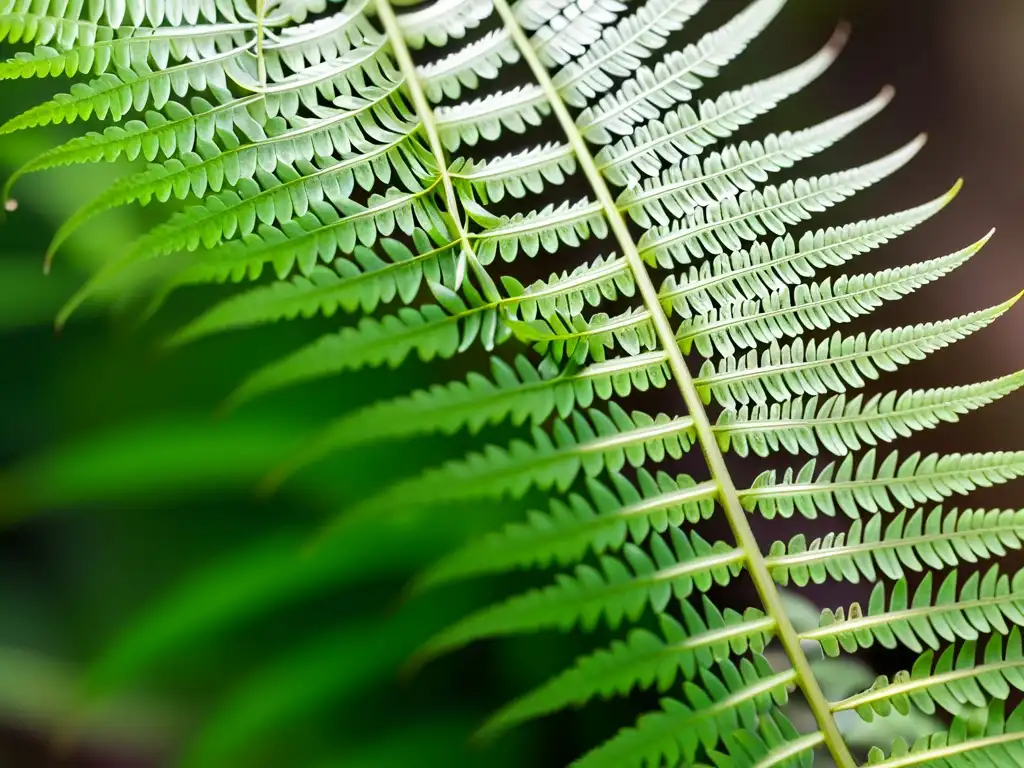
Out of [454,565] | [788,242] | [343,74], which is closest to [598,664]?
[454,565]

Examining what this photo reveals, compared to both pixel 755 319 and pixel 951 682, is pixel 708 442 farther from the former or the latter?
pixel 951 682

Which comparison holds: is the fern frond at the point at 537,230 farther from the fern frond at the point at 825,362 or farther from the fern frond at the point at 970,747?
the fern frond at the point at 970,747

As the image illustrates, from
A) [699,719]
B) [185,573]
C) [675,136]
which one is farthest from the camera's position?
[185,573]

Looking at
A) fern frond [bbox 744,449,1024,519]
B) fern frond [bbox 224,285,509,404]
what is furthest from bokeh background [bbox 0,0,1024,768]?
fern frond [bbox 744,449,1024,519]

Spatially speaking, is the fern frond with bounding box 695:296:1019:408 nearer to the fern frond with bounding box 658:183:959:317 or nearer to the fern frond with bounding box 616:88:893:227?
the fern frond with bounding box 658:183:959:317

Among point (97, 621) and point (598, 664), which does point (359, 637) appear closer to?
point (598, 664)

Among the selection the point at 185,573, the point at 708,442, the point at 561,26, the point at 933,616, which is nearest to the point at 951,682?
the point at 933,616
